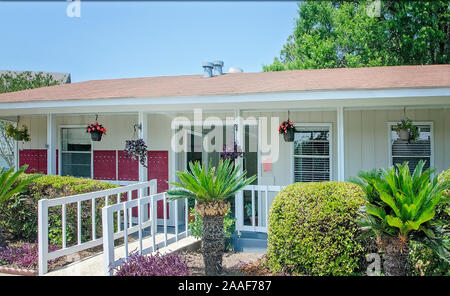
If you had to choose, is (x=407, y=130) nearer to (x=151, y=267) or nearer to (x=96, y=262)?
(x=151, y=267)

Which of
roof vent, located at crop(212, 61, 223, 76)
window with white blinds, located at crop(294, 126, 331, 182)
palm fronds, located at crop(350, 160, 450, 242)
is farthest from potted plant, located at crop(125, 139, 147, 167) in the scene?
palm fronds, located at crop(350, 160, 450, 242)

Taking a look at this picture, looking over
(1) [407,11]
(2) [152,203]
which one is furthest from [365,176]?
(1) [407,11]

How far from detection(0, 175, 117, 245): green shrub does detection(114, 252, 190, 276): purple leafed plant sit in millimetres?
1640

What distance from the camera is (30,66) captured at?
13.8 meters

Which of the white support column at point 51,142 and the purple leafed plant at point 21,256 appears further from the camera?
the white support column at point 51,142

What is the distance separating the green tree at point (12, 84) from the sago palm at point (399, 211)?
11395 millimetres

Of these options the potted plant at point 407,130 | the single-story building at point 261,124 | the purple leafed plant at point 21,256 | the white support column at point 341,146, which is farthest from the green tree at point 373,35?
the purple leafed plant at point 21,256

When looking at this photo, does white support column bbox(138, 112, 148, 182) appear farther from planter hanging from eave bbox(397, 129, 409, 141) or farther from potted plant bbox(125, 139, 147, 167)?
planter hanging from eave bbox(397, 129, 409, 141)

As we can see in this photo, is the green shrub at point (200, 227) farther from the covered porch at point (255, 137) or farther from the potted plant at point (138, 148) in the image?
the potted plant at point (138, 148)

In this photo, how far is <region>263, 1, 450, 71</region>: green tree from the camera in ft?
48.2

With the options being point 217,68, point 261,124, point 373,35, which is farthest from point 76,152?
point 373,35

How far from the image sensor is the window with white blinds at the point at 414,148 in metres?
7.72

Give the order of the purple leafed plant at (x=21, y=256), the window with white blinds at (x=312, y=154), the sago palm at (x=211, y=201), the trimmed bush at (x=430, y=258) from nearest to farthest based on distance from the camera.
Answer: the trimmed bush at (x=430, y=258)
the sago palm at (x=211, y=201)
the purple leafed plant at (x=21, y=256)
the window with white blinds at (x=312, y=154)

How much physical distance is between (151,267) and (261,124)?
14.7 ft
